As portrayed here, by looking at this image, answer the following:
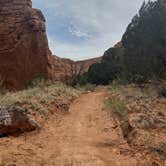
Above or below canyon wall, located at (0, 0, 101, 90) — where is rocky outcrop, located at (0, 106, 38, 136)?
below

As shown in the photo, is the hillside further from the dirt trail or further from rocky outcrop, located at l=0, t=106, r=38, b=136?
rocky outcrop, located at l=0, t=106, r=38, b=136

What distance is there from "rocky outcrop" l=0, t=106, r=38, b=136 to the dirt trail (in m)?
0.39

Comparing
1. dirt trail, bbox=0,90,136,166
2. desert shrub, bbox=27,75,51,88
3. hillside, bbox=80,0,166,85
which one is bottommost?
dirt trail, bbox=0,90,136,166

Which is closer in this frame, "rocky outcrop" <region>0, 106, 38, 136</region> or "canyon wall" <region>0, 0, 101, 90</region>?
"rocky outcrop" <region>0, 106, 38, 136</region>

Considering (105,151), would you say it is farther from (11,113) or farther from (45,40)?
(45,40)

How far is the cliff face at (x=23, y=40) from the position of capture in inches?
1517

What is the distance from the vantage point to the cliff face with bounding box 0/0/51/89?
3853 centimetres

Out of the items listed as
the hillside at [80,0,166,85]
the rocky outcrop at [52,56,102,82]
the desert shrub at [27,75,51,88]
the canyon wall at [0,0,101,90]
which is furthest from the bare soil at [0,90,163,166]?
the rocky outcrop at [52,56,102,82]

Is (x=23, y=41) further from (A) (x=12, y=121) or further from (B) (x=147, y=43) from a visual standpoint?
(A) (x=12, y=121)

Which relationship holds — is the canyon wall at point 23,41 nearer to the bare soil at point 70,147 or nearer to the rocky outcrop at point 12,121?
the bare soil at point 70,147

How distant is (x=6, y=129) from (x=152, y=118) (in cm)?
462

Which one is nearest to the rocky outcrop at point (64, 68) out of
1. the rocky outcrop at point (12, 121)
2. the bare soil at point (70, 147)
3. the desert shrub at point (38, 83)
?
the desert shrub at point (38, 83)

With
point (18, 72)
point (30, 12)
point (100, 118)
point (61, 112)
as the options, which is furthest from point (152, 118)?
point (30, 12)

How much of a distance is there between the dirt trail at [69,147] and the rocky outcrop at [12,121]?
0.39 metres
